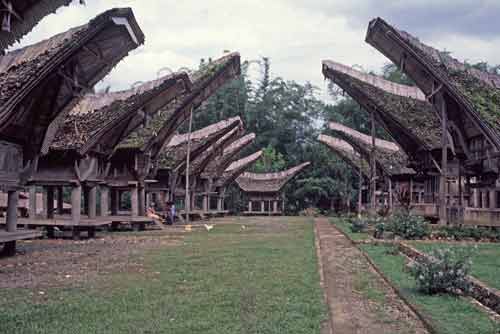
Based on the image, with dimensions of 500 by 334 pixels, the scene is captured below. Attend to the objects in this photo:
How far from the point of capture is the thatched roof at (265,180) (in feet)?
159

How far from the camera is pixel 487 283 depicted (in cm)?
780

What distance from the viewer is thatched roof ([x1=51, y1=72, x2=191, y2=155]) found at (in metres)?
17.1

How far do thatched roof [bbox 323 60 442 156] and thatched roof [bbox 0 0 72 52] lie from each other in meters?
16.1

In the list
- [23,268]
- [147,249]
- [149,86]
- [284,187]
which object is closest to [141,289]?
[23,268]

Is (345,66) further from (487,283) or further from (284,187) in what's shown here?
(284,187)

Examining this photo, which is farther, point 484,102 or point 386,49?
point 386,49

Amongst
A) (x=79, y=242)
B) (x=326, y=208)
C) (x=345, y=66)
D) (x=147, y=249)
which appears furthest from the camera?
(x=326, y=208)

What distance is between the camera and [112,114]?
58.3ft

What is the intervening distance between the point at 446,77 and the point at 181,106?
10299mm

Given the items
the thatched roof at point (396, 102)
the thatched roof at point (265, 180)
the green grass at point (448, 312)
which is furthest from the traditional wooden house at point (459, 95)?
the thatched roof at point (265, 180)

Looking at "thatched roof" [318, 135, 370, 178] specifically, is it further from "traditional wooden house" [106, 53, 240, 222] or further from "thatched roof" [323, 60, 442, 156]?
"traditional wooden house" [106, 53, 240, 222]

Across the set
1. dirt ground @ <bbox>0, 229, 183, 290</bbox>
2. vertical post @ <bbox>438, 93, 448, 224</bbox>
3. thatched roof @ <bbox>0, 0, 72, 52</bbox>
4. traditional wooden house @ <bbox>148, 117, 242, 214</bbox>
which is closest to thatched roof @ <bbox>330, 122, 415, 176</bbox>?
traditional wooden house @ <bbox>148, 117, 242, 214</bbox>

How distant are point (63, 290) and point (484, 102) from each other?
1335 centimetres

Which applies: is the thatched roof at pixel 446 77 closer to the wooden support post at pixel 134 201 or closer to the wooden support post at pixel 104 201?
the wooden support post at pixel 134 201
